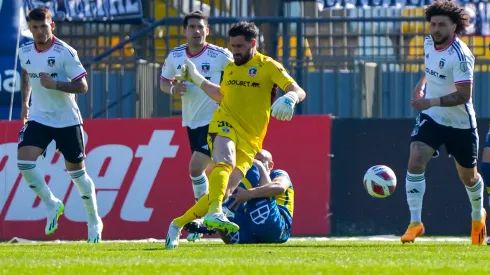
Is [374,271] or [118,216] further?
[118,216]

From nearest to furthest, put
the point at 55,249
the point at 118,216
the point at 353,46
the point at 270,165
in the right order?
the point at 55,249, the point at 270,165, the point at 118,216, the point at 353,46

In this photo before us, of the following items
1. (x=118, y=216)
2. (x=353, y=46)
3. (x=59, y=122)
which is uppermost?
(x=353, y=46)

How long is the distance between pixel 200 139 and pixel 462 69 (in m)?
2.87

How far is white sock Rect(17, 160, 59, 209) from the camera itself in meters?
12.5

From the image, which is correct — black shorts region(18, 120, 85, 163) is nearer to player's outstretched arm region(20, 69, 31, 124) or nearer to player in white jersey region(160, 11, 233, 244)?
player's outstretched arm region(20, 69, 31, 124)

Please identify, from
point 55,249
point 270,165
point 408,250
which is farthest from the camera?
point 270,165

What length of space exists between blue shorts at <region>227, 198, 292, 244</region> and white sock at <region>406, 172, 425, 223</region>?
1200mm

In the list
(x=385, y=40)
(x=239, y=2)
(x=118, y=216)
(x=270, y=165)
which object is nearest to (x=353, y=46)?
(x=385, y=40)

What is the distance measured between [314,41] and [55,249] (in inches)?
311

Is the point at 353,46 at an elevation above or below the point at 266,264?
above

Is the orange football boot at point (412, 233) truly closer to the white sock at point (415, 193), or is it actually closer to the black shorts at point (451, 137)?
the white sock at point (415, 193)

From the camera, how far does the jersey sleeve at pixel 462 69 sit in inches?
440

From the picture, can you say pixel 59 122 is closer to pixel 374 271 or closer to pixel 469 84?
pixel 469 84

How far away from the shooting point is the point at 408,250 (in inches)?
404
